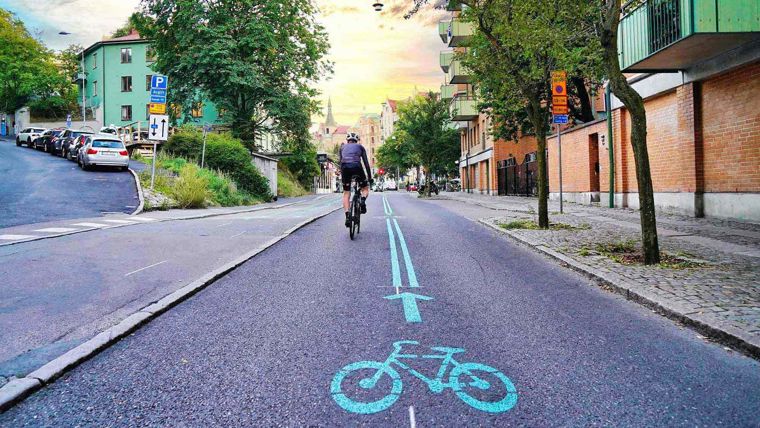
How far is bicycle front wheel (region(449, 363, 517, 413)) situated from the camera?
3.29m

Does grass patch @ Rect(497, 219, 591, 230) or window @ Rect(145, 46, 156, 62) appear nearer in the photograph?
grass patch @ Rect(497, 219, 591, 230)

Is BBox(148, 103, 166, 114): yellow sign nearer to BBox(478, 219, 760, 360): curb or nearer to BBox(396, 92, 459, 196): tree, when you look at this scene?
BBox(478, 219, 760, 360): curb

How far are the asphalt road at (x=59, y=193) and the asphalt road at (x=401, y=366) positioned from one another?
1108cm

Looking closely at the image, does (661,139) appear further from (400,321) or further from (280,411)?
(280,411)

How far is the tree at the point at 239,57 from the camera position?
33844mm

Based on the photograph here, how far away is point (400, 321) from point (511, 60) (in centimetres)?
1029

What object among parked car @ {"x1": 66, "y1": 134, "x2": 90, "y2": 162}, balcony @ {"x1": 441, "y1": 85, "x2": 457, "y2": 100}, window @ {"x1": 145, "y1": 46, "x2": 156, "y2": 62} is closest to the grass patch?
parked car @ {"x1": 66, "y1": 134, "x2": 90, "y2": 162}

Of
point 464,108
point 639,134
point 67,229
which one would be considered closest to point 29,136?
point 464,108

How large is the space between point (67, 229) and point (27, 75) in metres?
59.0

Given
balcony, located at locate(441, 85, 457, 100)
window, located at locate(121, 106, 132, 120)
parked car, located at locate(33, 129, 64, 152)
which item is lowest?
parked car, located at locate(33, 129, 64, 152)

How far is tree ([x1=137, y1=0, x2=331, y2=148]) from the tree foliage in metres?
31.5

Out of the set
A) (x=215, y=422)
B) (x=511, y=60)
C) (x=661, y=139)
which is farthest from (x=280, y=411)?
(x=661, y=139)

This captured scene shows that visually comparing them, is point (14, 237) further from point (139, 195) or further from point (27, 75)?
point (27, 75)

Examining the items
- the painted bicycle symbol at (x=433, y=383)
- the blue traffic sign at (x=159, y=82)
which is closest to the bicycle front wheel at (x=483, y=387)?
the painted bicycle symbol at (x=433, y=383)
